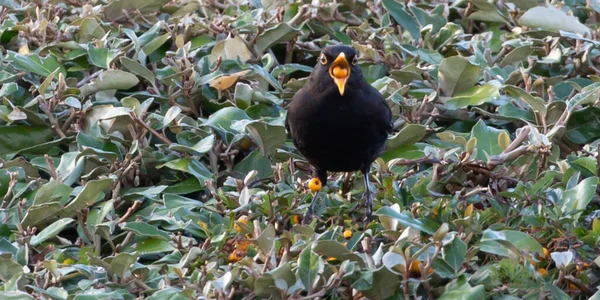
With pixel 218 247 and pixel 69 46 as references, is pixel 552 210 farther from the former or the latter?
pixel 69 46

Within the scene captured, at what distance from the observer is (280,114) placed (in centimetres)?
550

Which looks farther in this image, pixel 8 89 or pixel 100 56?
pixel 100 56

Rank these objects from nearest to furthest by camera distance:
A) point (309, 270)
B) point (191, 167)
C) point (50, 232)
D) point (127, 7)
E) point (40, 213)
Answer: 1. point (309, 270)
2. point (50, 232)
3. point (40, 213)
4. point (191, 167)
5. point (127, 7)

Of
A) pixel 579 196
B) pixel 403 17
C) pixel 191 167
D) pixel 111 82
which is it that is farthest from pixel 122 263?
pixel 403 17

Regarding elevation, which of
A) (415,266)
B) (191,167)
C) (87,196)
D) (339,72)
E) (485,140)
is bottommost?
(485,140)

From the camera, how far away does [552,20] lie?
6055 mm

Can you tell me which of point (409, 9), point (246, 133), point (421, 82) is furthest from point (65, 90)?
point (409, 9)

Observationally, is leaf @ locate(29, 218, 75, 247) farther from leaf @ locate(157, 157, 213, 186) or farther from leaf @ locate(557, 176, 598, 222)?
leaf @ locate(557, 176, 598, 222)

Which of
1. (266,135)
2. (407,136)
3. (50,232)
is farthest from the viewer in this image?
(407,136)

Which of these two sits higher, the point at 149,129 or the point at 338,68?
the point at 338,68

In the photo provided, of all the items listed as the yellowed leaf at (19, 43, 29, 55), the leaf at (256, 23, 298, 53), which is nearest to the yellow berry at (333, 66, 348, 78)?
the leaf at (256, 23, 298, 53)

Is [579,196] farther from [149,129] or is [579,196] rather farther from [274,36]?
[274,36]

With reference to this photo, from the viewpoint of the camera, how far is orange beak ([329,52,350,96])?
478 cm

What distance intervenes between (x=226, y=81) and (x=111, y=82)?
580 millimetres
